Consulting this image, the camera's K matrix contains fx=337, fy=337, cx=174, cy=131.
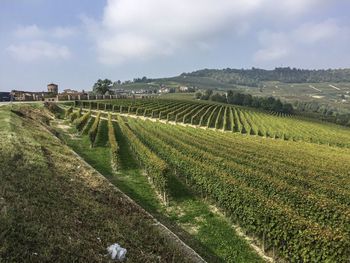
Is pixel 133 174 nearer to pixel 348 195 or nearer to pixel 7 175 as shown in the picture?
pixel 7 175

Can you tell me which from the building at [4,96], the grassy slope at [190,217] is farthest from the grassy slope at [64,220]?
the building at [4,96]

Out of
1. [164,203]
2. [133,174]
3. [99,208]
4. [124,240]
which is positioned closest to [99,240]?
[124,240]

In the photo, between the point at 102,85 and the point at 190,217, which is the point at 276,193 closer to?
the point at 190,217

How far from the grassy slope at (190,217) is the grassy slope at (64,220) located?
1967 millimetres

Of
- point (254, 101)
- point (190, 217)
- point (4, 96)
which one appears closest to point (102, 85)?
point (4, 96)

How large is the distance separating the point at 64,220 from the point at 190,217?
740 centimetres

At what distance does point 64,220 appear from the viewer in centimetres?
1120

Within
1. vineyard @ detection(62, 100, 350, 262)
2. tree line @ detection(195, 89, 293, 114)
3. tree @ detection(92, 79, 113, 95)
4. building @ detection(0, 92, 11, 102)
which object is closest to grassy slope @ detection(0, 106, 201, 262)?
vineyard @ detection(62, 100, 350, 262)

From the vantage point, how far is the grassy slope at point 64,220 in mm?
9180

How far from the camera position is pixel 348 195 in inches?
615

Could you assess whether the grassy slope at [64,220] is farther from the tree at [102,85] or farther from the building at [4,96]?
the tree at [102,85]

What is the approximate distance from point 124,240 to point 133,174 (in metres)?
13.4

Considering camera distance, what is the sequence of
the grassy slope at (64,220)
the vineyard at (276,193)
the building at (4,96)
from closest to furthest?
the grassy slope at (64,220) < the vineyard at (276,193) < the building at (4,96)

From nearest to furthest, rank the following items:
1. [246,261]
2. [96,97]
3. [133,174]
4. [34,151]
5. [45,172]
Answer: [246,261] < [45,172] < [34,151] < [133,174] < [96,97]
